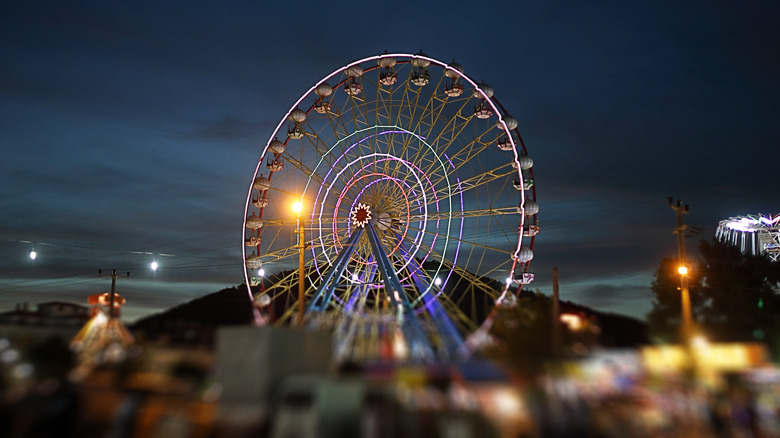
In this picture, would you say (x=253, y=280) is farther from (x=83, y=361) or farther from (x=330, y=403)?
(x=330, y=403)

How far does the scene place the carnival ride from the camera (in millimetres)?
49312

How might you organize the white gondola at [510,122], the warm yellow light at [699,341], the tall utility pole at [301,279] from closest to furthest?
the warm yellow light at [699,341]
the tall utility pole at [301,279]
the white gondola at [510,122]

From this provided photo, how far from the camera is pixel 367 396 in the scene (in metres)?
13.0

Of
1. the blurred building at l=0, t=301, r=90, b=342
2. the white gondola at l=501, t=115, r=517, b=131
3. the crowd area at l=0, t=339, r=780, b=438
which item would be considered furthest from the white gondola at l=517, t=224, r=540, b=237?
the blurred building at l=0, t=301, r=90, b=342

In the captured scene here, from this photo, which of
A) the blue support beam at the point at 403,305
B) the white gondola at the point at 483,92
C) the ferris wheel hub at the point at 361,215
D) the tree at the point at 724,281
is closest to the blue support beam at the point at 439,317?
the blue support beam at the point at 403,305

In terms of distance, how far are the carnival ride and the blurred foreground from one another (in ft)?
129

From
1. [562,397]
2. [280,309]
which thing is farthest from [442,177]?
[280,309]

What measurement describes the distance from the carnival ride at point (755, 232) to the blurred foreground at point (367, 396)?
39276 mm

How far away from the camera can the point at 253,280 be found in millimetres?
30578

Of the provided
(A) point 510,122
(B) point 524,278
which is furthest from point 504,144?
(B) point 524,278

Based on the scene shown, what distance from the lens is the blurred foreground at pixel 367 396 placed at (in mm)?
12766

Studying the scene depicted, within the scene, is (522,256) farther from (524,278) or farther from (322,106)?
(322,106)

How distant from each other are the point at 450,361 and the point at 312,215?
15.7 m

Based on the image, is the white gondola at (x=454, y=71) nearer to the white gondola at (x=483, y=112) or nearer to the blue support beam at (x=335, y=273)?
the white gondola at (x=483, y=112)
